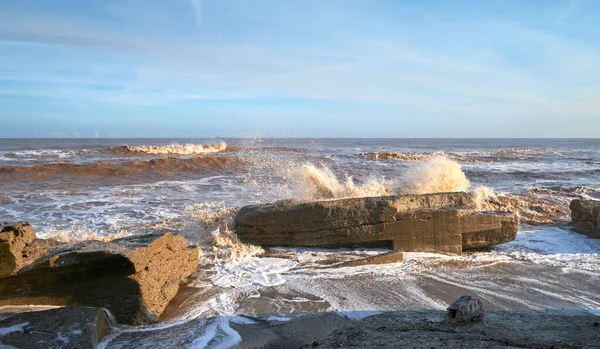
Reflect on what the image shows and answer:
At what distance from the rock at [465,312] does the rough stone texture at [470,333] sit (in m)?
0.05

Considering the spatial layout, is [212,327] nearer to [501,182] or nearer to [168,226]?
[168,226]

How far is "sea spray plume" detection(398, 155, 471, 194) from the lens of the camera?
8.22m

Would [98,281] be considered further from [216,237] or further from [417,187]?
[417,187]

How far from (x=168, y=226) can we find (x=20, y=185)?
26.4ft

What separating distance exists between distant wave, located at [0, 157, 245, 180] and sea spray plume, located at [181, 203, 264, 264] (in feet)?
32.6

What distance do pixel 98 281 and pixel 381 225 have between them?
11.9 feet

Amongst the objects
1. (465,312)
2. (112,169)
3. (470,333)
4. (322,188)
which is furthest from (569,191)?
(112,169)

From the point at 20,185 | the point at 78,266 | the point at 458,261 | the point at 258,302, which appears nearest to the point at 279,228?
the point at 258,302

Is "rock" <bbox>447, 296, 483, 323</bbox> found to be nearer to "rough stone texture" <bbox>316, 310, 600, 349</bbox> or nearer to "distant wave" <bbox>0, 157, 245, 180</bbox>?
"rough stone texture" <bbox>316, 310, 600, 349</bbox>

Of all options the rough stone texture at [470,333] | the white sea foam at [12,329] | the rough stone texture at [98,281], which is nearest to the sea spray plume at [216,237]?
the rough stone texture at [98,281]

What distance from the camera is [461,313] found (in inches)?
115

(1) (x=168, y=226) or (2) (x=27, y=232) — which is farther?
(1) (x=168, y=226)

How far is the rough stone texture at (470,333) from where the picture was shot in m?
2.46

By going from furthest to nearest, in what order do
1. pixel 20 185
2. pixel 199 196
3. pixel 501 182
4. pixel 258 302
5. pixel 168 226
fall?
pixel 501 182, pixel 20 185, pixel 199 196, pixel 168 226, pixel 258 302
